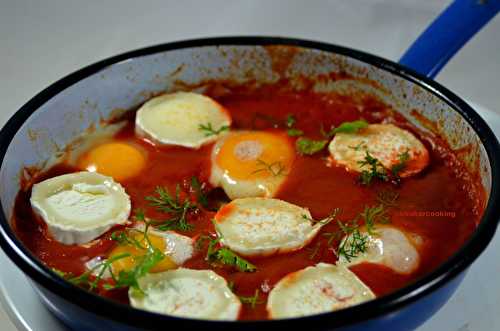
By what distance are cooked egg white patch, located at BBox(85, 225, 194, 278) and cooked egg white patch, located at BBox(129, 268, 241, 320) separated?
9 centimetres

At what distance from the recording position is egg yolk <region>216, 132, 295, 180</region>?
2.21 meters

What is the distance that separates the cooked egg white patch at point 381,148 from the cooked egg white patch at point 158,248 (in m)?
0.57

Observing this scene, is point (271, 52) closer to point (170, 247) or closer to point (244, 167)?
point (244, 167)

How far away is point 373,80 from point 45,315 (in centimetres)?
123

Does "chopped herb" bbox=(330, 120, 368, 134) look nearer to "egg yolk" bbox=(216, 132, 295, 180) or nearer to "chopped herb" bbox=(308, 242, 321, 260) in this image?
"egg yolk" bbox=(216, 132, 295, 180)

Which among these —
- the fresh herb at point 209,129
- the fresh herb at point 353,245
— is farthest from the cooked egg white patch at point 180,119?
the fresh herb at point 353,245

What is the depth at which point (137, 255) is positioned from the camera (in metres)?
1.86

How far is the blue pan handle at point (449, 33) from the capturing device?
2414mm

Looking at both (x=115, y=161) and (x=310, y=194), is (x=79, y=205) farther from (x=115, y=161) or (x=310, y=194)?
(x=310, y=194)

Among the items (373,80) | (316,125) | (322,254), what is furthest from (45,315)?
(373,80)

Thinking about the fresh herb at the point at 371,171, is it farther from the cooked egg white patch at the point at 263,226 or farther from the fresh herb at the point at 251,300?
the fresh herb at the point at 251,300

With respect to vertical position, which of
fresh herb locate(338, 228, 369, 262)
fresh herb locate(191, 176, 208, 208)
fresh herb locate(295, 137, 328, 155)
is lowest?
fresh herb locate(191, 176, 208, 208)

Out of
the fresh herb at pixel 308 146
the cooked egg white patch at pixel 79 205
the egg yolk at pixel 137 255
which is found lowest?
the cooked egg white patch at pixel 79 205

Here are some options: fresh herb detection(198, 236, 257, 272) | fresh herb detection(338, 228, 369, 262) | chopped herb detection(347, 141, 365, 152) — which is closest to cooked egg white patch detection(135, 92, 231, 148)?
chopped herb detection(347, 141, 365, 152)
